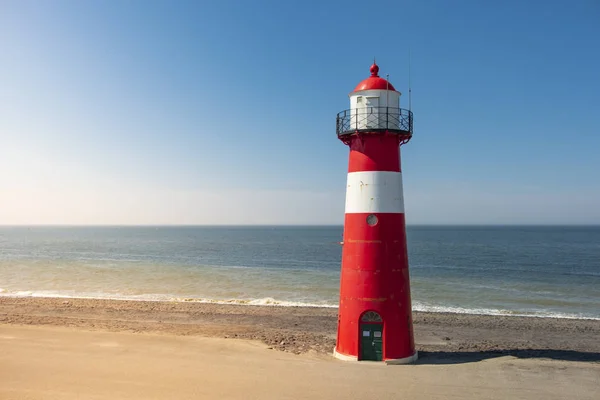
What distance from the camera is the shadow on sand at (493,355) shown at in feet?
44.0

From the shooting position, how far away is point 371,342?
12.0 metres

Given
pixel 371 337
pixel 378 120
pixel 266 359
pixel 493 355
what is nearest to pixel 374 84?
pixel 378 120

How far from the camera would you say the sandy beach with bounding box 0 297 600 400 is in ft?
33.4

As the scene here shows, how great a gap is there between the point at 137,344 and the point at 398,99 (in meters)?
10.4

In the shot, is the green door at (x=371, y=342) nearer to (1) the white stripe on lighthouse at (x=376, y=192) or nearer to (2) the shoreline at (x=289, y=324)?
(2) the shoreline at (x=289, y=324)

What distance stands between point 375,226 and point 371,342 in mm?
2974

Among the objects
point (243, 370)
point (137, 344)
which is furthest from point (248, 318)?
point (243, 370)

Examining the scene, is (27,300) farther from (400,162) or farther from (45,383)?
(400,162)

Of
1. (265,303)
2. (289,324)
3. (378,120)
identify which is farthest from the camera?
(265,303)

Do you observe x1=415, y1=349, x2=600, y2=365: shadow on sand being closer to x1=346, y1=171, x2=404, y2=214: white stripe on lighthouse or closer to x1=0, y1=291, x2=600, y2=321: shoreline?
x1=346, y1=171, x2=404, y2=214: white stripe on lighthouse

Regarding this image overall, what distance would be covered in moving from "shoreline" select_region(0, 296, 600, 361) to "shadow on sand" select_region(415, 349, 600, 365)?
0.23ft

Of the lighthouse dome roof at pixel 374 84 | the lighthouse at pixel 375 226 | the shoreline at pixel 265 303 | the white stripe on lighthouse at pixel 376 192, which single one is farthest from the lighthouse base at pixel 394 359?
the shoreline at pixel 265 303

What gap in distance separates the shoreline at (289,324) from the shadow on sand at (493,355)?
70 mm

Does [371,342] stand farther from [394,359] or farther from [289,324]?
[289,324]
